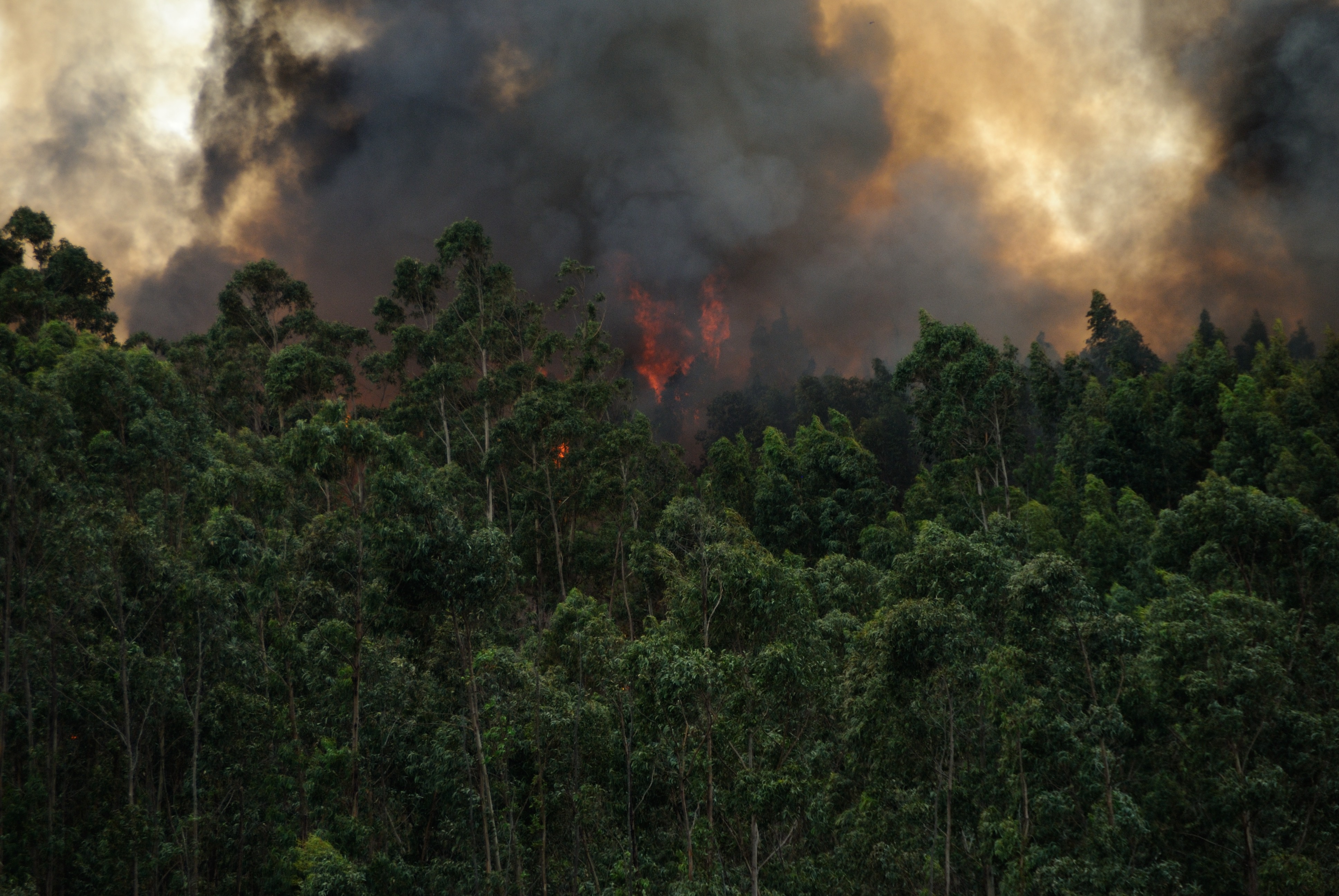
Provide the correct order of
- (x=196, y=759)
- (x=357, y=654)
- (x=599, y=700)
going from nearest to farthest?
(x=357, y=654)
(x=196, y=759)
(x=599, y=700)

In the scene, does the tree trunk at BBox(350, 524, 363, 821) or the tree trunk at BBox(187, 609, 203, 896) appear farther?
the tree trunk at BBox(350, 524, 363, 821)

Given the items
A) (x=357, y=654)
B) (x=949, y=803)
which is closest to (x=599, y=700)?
(x=357, y=654)

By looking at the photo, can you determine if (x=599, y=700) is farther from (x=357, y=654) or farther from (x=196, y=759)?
(x=196, y=759)

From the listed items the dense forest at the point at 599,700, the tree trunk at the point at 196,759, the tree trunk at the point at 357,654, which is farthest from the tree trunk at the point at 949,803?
the tree trunk at the point at 196,759

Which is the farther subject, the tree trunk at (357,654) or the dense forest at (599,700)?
the tree trunk at (357,654)

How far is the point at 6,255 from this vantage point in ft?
118

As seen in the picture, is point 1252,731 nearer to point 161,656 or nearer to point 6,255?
point 161,656

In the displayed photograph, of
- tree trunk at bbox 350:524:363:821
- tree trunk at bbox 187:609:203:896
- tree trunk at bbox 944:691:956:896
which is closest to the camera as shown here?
tree trunk at bbox 944:691:956:896

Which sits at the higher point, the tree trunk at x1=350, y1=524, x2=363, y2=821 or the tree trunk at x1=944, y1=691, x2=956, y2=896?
the tree trunk at x1=350, y1=524, x2=363, y2=821

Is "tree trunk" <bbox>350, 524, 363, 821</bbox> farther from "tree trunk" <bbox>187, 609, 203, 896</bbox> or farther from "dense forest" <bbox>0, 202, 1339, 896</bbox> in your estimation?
"tree trunk" <bbox>187, 609, 203, 896</bbox>

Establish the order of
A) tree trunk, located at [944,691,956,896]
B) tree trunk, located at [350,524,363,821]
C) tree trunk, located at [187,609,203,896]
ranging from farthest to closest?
tree trunk, located at [350,524,363,821]
tree trunk, located at [187,609,203,896]
tree trunk, located at [944,691,956,896]

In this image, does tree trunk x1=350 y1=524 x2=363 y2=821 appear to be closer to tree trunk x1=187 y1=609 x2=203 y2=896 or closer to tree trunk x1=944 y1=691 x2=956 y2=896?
tree trunk x1=187 y1=609 x2=203 y2=896

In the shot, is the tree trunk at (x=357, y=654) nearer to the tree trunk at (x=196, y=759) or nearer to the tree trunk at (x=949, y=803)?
the tree trunk at (x=196, y=759)

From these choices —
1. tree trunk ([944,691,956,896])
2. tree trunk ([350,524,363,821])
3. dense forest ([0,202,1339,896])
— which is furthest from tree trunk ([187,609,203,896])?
tree trunk ([944,691,956,896])
